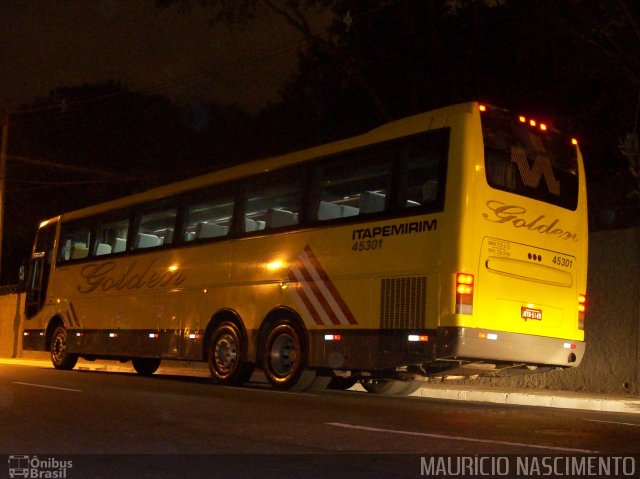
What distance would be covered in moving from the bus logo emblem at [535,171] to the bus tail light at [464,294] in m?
1.80

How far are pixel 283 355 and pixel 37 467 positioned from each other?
7.05 m

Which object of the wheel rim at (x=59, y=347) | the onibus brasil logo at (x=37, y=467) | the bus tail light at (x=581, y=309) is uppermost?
the bus tail light at (x=581, y=309)

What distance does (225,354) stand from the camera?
46.0ft

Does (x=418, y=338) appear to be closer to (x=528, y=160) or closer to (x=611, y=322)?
(x=528, y=160)

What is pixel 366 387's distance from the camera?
14.2 meters

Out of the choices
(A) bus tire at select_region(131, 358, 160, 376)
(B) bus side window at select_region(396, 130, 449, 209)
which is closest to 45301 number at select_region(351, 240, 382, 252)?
(B) bus side window at select_region(396, 130, 449, 209)

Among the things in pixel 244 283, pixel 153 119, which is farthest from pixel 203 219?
pixel 153 119

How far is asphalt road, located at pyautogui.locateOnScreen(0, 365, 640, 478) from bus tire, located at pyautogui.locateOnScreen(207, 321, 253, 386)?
221 centimetres

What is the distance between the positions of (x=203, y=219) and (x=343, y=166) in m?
3.87

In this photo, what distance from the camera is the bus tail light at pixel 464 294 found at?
998 centimetres

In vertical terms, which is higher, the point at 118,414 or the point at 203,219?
the point at 203,219

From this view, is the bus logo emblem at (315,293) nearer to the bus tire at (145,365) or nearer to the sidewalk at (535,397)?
the sidewalk at (535,397)

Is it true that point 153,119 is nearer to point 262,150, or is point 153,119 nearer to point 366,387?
point 262,150

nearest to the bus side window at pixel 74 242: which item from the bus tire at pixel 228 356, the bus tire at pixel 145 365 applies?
the bus tire at pixel 145 365
